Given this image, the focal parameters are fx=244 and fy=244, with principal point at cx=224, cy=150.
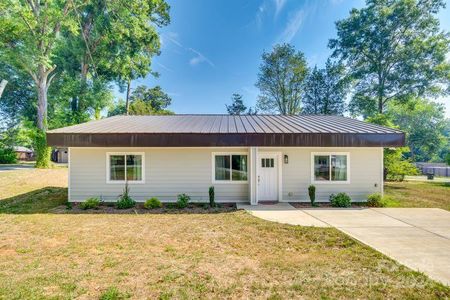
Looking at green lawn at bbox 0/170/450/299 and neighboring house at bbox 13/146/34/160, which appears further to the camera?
neighboring house at bbox 13/146/34/160

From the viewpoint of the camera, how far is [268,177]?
10.3m

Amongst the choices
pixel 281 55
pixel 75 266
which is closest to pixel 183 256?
pixel 75 266

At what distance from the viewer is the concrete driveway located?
15.3 ft

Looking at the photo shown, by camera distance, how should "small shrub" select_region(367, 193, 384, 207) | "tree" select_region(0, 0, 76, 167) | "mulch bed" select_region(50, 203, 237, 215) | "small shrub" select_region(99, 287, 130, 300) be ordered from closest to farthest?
"small shrub" select_region(99, 287, 130, 300) < "mulch bed" select_region(50, 203, 237, 215) < "small shrub" select_region(367, 193, 384, 207) < "tree" select_region(0, 0, 76, 167)

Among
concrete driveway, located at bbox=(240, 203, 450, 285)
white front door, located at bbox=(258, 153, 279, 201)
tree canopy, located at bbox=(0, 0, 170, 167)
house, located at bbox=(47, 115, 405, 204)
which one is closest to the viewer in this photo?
concrete driveway, located at bbox=(240, 203, 450, 285)

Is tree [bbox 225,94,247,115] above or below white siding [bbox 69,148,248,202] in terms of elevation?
above

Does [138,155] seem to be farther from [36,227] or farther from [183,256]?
[183,256]

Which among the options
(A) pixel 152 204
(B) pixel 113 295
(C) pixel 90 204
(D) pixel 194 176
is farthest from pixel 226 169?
(B) pixel 113 295

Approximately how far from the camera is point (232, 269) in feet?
14.4

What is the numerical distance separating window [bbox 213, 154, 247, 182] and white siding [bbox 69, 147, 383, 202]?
0.26 metres

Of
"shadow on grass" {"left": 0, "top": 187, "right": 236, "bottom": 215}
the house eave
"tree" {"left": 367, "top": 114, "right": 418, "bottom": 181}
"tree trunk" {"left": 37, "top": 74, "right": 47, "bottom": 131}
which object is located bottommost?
"shadow on grass" {"left": 0, "top": 187, "right": 236, "bottom": 215}

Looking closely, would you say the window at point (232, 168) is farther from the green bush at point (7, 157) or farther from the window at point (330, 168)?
the green bush at point (7, 157)

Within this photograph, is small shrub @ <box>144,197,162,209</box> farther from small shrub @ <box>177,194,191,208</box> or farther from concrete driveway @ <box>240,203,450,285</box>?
concrete driveway @ <box>240,203,450,285</box>

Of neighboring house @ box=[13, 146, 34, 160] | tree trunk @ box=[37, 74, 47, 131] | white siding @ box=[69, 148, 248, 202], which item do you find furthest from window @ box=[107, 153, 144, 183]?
neighboring house @ box=[13, 146, 34, 160]
